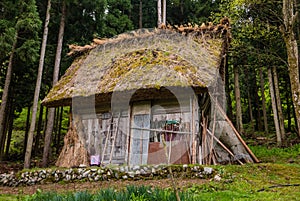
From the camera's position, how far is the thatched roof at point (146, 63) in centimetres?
856

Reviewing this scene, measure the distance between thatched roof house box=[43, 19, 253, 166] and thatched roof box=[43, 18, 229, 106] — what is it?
0.09 feet

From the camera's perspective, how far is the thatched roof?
8.56 m

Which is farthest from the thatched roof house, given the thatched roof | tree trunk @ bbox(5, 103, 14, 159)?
tree trunk @ bbox(5, 103, 14, 159)

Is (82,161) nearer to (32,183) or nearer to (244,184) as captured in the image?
(32,183)

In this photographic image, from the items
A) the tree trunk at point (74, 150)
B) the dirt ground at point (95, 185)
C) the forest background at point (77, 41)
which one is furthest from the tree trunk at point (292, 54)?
the tree trunk at point (74, 150)

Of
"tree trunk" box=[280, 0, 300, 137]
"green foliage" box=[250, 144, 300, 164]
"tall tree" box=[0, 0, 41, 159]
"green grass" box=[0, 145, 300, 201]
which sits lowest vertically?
"green grass" box=[0, 145, 300, 201]

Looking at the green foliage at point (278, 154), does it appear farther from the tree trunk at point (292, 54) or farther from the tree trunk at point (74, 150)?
the tree trunk at point (74, 150)

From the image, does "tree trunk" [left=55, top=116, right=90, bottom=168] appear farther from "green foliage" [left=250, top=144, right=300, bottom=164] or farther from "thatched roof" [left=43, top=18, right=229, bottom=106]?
"green foliage" [left=250, top=144, right=300, bottom=164]

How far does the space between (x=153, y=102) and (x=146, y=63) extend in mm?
1209

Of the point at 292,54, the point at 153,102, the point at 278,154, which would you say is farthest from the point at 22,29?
the point at 278,154

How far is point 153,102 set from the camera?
30.5 feet

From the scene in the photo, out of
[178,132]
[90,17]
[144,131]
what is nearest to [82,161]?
[144,131]

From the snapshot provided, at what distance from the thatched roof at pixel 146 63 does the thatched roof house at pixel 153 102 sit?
0.03 m

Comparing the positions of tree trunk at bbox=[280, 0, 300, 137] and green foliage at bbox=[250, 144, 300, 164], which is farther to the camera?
green foliage at bbox=[250, 144, 300, 164]
